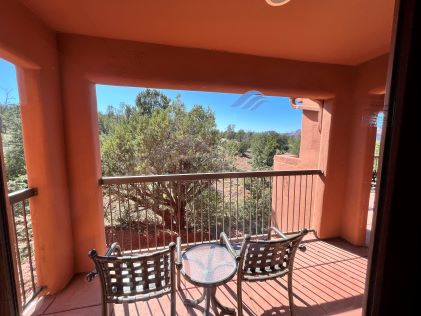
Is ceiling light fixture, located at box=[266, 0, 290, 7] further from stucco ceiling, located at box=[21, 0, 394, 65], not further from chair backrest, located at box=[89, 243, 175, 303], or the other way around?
chair backrest, located at box=[89, 243, 175, 303]

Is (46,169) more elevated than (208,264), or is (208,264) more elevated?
(46,169)

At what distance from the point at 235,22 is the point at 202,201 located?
283 centimetres

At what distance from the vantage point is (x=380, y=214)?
608 millimetres

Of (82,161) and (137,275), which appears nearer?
(137,275)

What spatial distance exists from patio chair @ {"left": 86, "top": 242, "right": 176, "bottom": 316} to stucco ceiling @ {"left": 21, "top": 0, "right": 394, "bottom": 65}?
5.78 ft

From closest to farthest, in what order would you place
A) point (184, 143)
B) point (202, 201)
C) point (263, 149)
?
point (202, 201) < point (184, 143) < point (263, 149)

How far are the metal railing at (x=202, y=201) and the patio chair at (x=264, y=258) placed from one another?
105cm

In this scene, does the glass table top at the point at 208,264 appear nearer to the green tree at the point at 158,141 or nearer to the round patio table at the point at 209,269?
the round patio table at the point at 209,269

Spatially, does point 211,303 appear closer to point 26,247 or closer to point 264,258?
point 264,258

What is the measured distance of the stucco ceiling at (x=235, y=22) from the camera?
158cm

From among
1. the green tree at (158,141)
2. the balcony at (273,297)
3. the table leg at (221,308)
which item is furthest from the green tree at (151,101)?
the table leg at (221,308)

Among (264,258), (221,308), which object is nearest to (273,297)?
(221,308)

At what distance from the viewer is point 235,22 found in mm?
1807

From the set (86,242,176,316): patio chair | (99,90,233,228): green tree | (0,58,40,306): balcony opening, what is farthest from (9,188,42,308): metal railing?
(99,90,233,228): green tree
